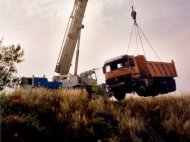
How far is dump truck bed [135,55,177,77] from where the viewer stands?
23.8m

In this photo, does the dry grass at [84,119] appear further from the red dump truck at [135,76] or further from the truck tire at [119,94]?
the truck tire at [119,94]

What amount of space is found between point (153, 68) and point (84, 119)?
10801 mm

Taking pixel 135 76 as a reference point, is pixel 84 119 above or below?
below

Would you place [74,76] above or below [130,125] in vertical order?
above

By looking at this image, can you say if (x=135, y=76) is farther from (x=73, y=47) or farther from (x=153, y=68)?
(x=73, y=47)

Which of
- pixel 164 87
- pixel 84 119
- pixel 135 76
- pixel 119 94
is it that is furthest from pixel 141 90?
pixel 84 119

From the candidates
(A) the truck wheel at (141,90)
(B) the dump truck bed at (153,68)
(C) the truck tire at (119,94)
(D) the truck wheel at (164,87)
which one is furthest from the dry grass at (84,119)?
(D) the truck wheel at (164,87)

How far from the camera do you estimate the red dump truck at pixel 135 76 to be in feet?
76.0

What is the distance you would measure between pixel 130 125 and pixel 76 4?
1627 cm

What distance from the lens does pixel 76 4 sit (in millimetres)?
29203

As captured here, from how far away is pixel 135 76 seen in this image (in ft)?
76.0

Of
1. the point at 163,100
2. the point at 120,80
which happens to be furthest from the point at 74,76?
the point at 163,100

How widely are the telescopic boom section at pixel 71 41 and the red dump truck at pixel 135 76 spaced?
5.09 meters

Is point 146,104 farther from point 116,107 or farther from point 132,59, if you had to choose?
point 132,59
